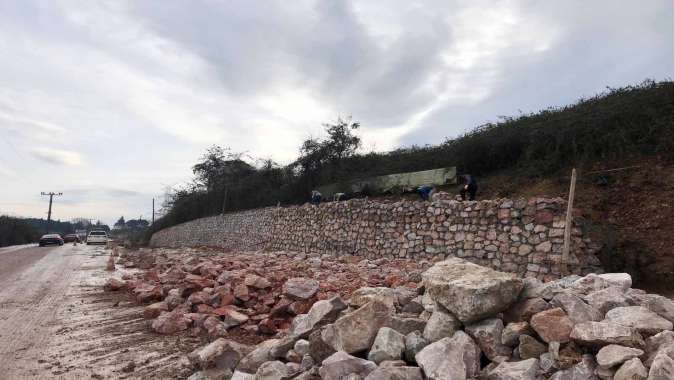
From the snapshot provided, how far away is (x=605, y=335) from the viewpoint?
289cm

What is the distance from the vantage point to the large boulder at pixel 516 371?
2.87m

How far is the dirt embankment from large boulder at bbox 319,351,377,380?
7.47 metres

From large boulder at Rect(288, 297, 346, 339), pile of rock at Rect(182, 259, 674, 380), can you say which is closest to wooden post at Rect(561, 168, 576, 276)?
pile of rock at Rect(182, 259, 674, 380)

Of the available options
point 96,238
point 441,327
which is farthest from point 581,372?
point 96,238

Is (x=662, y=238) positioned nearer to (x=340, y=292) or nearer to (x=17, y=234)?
(x=340, y=292)

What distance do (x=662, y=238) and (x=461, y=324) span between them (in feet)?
25.8

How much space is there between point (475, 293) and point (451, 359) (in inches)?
22.6

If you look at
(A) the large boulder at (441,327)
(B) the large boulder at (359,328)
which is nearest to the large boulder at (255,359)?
(B) the large boulder at (359,328)

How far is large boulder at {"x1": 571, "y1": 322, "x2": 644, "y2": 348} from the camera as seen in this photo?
2838mm

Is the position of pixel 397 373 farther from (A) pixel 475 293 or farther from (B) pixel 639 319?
(B) pixel 639 319

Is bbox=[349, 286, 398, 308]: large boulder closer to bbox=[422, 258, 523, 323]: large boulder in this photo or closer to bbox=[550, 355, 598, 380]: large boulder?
bbox=[422, 258, 523, 323]: large boulder

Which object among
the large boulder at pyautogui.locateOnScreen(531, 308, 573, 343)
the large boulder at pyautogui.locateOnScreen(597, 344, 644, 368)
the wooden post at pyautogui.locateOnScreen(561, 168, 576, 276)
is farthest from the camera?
the wooden post at pyautogui.locateOnScreen(561, 168, 576, 276)

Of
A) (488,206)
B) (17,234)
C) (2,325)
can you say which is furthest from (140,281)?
(17,234)

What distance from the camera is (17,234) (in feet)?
160
